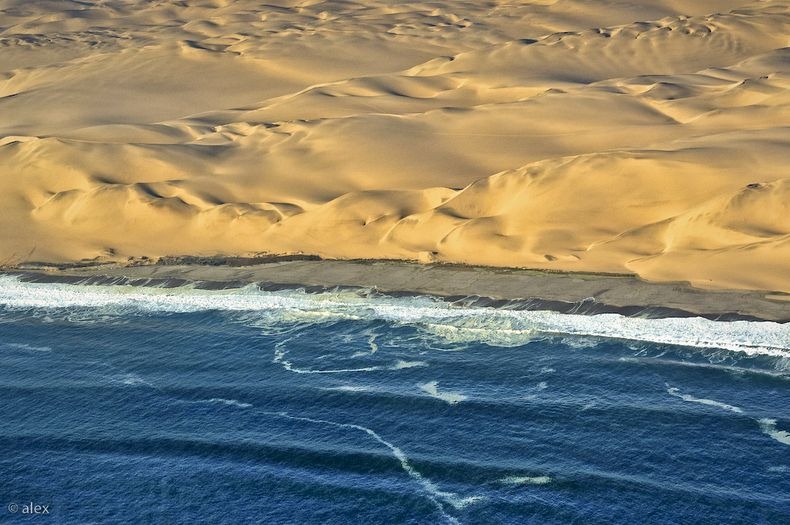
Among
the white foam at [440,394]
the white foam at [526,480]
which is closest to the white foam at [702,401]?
the white foam at [440,394]

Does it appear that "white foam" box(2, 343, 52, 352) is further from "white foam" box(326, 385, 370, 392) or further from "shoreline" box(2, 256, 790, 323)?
"white foam" box(326, 385, 370, 392)

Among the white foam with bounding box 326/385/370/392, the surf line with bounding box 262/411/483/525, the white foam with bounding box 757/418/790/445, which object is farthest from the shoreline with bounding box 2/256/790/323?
the surf line with bounding box 262/411/483/525

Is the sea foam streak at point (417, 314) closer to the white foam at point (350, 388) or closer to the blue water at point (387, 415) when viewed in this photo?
the blue water at point (387, 415)

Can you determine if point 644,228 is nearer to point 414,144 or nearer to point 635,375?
point 635,375

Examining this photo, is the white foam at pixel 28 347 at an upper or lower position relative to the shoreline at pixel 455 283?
lower

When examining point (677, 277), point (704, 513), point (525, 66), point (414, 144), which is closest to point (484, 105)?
point (414, 144)

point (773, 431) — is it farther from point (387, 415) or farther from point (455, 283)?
point (455, 283)

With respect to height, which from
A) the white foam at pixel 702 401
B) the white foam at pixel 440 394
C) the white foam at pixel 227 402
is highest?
the white foam at pixel 702 401
